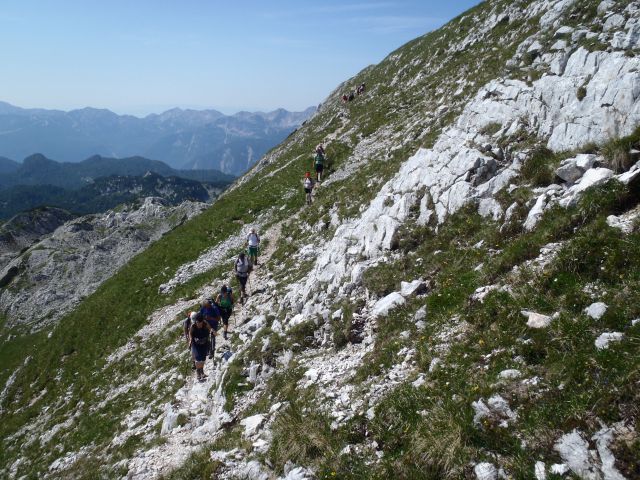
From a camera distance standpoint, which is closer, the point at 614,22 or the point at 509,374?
the point at 509,374

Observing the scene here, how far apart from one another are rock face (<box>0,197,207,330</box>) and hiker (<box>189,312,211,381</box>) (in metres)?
44.7

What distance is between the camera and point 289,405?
10.5 metres

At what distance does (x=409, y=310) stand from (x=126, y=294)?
29219 millimetres

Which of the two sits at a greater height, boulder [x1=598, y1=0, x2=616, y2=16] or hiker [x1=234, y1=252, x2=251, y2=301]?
boulder [x1=598, y1=0, x2=616, y2=16]

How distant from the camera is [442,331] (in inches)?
387

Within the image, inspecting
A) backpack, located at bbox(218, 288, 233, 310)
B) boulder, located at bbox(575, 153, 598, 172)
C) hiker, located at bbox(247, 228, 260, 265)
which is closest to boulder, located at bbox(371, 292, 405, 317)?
boulder, located at bbox(575, 153, 598, 172)

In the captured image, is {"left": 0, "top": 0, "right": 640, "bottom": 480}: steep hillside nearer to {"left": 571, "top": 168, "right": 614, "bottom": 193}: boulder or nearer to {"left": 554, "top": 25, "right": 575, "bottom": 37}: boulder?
{"left": 571, "top": 168, "right": 614, "bottom": 193}: boulder

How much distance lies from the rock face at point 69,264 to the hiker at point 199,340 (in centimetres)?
4475

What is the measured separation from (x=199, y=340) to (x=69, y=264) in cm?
6588

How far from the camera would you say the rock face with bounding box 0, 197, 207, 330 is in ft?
194

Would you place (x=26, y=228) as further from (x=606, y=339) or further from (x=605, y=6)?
(x=606, y=339)

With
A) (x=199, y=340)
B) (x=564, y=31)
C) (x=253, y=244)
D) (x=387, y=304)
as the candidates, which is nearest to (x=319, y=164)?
(x=253, y=244)

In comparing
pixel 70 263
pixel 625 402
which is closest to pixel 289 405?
pixel 625 402

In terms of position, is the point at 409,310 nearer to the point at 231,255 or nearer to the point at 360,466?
the point at 360,466
